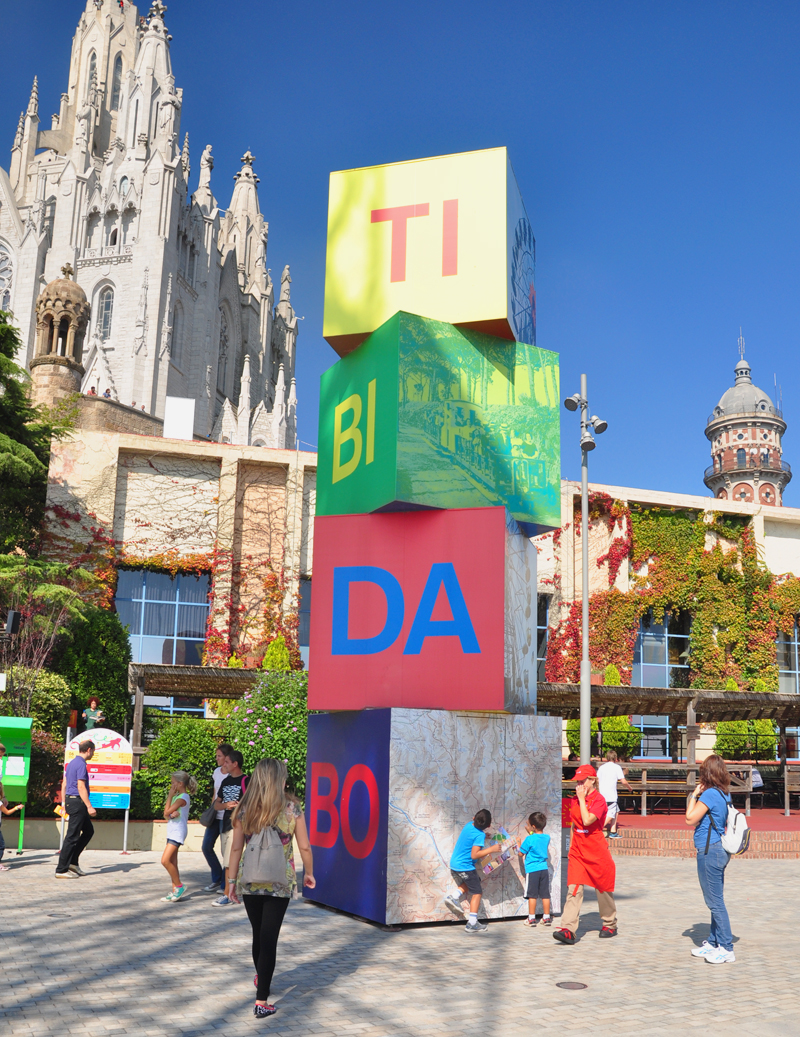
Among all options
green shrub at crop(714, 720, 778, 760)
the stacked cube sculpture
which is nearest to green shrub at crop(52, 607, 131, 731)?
the stacked cube sculpture

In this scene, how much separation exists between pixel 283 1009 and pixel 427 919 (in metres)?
3.07

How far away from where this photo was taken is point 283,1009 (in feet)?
19.1

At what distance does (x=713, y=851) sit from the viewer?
7719mm

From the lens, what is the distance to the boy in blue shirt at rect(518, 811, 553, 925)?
29.4 feet

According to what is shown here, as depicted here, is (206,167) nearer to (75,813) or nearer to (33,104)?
(33,104)

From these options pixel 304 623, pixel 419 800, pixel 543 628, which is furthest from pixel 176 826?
pixel 543 628

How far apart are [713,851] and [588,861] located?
3.79 ft

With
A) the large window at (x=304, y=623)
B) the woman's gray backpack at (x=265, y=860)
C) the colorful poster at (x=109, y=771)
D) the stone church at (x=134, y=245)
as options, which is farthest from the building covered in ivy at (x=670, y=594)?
the stone church at (x=134, y=245)

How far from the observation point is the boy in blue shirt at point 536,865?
29.4ft

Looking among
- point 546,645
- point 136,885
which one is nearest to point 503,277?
point 136,885

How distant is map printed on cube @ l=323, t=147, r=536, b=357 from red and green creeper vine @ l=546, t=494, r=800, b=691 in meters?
17.0

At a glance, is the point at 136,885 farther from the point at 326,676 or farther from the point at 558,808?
the point at 558,808

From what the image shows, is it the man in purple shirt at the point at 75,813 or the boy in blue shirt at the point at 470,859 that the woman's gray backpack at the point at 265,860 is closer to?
the boy in blue shirt at the point at 470,859

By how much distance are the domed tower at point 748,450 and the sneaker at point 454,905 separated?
84.2 metres
